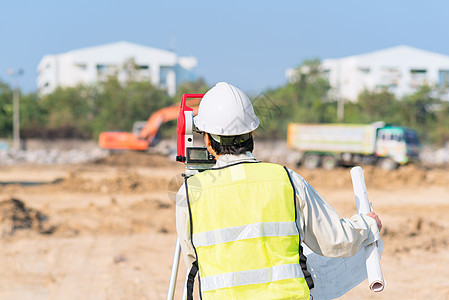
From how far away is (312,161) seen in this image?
2078 centimetres

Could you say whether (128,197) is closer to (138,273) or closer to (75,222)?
(75,222)

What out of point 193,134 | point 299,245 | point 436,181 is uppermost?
point 193,134

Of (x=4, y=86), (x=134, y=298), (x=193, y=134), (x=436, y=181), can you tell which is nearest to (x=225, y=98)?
(x=193, y=134)

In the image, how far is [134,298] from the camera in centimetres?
492

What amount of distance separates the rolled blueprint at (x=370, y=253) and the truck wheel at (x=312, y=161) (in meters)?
18.9

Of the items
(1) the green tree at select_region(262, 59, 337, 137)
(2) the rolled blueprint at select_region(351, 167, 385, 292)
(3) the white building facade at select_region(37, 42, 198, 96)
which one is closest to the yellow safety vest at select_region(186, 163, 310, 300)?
(2) the rolled blueprint at select_region(351, 167, 385, 292)

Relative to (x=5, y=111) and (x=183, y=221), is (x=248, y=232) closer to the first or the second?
(x=183, y=221)

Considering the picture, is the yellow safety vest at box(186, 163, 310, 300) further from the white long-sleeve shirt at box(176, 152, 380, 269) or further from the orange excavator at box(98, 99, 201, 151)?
the orange excavator at box(98, 99, 201, 151)

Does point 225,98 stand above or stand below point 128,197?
above

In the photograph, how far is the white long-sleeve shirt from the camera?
1.81 m

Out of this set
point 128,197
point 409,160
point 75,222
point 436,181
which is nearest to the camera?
point 75,222

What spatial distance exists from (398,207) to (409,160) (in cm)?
822

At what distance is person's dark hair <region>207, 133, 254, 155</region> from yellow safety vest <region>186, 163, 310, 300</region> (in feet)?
0.31

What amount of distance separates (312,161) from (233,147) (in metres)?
19.3
